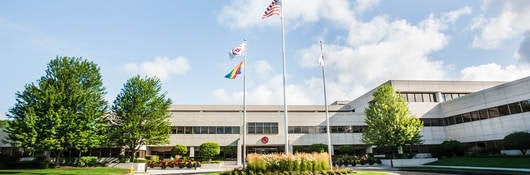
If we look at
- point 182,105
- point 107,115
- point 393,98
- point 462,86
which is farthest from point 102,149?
point 462,86

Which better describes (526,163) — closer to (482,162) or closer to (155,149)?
(482,162)

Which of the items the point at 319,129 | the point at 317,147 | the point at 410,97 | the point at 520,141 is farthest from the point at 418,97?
the point at 520,141

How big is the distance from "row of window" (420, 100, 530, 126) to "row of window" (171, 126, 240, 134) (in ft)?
93.3

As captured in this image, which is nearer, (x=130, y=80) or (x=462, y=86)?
(x=130, y=80)

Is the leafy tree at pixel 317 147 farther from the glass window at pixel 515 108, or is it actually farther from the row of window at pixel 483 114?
the glass window at pixel 515 108

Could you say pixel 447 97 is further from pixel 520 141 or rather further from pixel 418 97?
pixel 520 141

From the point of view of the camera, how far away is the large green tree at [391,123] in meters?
34.5

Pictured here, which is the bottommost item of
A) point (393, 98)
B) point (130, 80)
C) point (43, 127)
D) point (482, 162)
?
point (482, 162)

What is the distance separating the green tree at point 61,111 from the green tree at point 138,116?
2559 mm

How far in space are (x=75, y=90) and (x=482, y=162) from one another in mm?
41024

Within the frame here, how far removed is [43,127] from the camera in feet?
95.6

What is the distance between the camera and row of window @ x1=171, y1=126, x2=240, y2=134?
45.5m

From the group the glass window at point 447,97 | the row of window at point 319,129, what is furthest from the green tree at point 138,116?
the glass window at point 447,97

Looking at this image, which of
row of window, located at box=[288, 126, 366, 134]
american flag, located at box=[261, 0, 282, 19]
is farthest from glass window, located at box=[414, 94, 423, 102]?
american flag, located at box=[261, 0, 282, 19]
